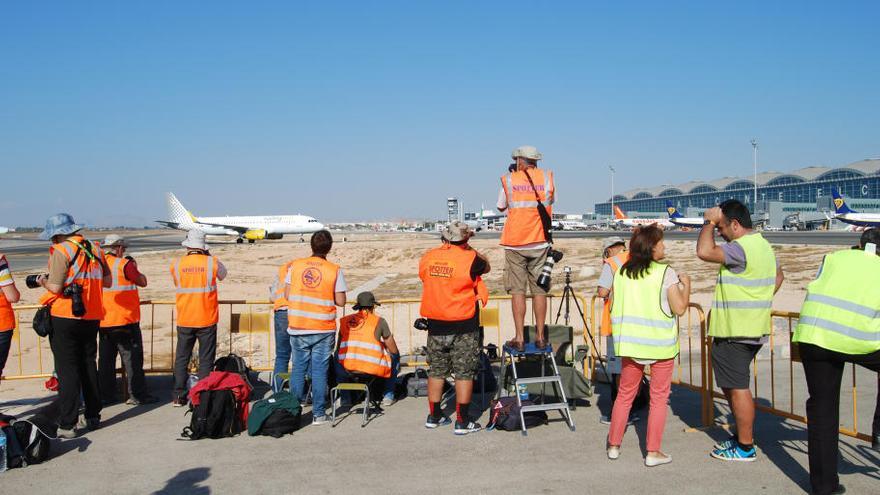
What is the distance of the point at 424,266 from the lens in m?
5.83

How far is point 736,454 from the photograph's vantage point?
487cm

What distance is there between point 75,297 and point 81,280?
0.24 m

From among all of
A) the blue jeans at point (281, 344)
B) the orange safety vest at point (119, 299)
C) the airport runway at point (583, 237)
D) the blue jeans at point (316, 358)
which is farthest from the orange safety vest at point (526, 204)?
the airport runway at point (583, 237)

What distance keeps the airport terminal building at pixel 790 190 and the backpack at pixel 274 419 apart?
7711 centimetres

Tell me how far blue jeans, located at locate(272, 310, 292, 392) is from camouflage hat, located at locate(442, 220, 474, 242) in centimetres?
241

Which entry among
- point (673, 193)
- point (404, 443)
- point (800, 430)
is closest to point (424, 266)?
point (404, 443)

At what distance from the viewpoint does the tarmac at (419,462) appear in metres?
4.50

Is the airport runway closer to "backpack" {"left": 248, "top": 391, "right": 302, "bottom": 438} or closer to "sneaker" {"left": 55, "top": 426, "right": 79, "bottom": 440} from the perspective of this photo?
"sneaker" {"left": 55, "top": 426, "right": 79, "bottom": 440}

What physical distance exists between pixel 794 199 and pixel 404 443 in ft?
405

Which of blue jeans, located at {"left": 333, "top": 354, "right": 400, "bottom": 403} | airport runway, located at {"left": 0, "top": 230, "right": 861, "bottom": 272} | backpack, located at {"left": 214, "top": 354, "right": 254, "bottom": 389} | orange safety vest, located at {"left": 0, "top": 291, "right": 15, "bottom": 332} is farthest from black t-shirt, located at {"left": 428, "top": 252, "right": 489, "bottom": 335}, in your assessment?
airport runway, located at {"left": 0, "top": 230, "right": 861, "bottom": 272}

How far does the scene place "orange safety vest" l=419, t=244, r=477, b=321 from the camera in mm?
5660

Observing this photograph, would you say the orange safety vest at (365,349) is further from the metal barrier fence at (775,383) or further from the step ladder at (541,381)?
the metal barrier fence at (775,383)

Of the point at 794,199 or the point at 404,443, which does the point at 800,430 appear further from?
the point at 794,199

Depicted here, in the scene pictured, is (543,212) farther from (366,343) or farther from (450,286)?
(366,343)
